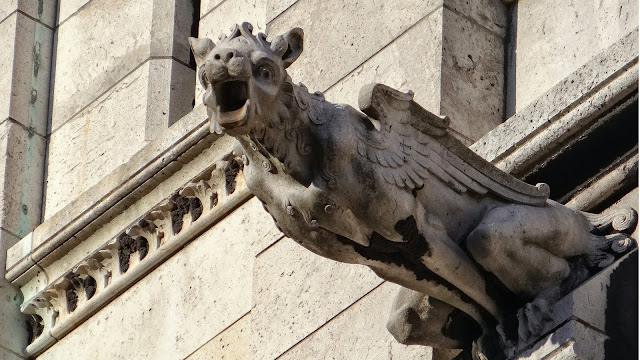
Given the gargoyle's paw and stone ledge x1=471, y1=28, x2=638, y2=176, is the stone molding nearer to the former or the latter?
stone ledge x1=471, y1=28, x2=638, y2=176

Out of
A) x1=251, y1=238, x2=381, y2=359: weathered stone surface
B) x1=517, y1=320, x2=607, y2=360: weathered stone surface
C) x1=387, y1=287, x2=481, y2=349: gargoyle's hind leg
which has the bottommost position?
x1=517, y1=320, x2=607, y2=360: weathered stone surface

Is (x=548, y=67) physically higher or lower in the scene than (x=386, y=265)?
higher

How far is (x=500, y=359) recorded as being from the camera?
649 centimetres

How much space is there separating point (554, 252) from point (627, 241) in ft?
0.69

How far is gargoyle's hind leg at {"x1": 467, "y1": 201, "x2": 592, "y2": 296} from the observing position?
647 centimetres

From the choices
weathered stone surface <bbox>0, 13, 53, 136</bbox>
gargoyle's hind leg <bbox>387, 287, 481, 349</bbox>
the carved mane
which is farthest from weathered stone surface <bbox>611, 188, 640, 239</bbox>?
weathered stone surface <bbox>0, 13, 53, 136</bbox>

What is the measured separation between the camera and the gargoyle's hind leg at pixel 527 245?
647 cm

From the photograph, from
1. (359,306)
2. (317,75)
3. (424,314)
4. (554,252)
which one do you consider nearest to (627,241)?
(554,252)

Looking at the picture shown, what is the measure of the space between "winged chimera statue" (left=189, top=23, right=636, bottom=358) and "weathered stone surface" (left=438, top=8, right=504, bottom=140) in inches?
34.3

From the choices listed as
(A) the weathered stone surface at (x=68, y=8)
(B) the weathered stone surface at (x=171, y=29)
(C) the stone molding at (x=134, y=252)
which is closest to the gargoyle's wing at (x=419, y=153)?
(C) the stone molding at (x=134, y=252)

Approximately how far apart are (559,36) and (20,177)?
2.81 meters

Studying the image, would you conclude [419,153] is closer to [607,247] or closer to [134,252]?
[607,247]

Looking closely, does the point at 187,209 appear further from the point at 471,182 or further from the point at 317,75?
the point at 471,182

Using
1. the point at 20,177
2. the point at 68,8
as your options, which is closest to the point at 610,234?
the point at 20,177
